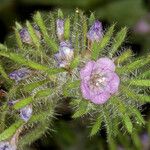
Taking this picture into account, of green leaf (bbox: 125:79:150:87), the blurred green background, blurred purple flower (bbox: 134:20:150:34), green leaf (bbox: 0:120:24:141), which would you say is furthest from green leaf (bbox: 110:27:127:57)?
blurred purple flower (bbox: 134:20:150:34)

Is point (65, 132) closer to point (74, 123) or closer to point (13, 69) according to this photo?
point (74, 123)

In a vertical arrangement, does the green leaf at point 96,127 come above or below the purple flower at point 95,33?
below

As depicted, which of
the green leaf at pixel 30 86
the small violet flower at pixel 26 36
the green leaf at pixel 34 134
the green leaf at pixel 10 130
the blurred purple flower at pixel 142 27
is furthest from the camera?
the blurred purple flower at pixel 142 27

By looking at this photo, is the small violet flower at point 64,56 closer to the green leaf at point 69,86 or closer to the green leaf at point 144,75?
the green leaf at point 69,86

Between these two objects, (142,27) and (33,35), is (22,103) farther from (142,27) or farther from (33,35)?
(142,27)

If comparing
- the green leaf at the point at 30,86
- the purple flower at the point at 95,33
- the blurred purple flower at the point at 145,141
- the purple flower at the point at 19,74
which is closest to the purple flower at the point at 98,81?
the purple flower at the point at 95,33

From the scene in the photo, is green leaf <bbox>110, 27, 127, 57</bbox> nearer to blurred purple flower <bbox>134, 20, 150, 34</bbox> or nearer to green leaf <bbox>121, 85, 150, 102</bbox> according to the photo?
green leaf <bbox>121, 85, 150, 102</bbox>

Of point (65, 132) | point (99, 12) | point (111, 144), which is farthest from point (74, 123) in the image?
point (99, 12)
